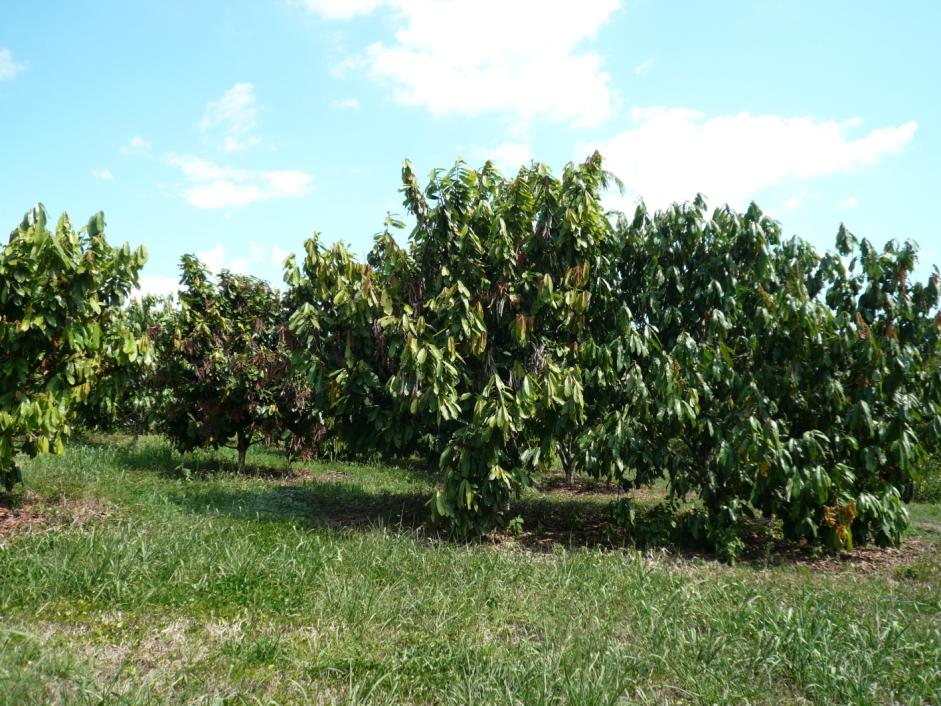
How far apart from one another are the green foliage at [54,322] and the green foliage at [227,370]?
3.92m

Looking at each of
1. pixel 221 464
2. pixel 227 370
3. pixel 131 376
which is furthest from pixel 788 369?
pixel 221 464

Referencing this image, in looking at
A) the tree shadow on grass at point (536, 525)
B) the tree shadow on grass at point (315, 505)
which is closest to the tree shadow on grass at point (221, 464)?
the tree shadow on grass at point (315, 505)

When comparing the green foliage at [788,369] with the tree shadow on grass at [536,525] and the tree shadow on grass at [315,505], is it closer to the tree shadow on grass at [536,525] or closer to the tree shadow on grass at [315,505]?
the tree shadow on grass at [536,525]

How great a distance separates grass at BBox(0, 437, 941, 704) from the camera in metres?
3.64

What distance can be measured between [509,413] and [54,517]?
499 cm

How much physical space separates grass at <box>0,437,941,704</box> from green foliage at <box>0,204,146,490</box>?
117 centimetres

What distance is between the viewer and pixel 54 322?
20.7ft

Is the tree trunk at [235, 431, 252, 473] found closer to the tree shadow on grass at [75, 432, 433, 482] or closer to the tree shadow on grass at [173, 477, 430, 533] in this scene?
the tree shadow on grass at [75, 432, 433, 482]

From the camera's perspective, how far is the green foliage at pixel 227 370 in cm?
1131

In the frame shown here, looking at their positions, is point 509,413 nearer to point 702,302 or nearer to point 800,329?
point 702,302

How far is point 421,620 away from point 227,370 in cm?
779

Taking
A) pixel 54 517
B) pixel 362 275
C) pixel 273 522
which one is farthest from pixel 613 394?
pixel 54 517

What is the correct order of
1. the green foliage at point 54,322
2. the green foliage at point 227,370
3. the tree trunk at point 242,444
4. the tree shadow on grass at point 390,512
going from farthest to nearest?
1. the tree trunk at point 242,444
2. the green foliage at point 227,370
3. the tree shadow on grass at point 390,512
4. the green foliage at point 54,322

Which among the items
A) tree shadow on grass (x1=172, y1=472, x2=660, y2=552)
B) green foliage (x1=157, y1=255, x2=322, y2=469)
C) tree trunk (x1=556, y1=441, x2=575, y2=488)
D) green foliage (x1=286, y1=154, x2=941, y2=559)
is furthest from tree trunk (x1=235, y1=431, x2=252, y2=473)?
tree trunk (x1=556, y1=441, x2=575, y2=488)
